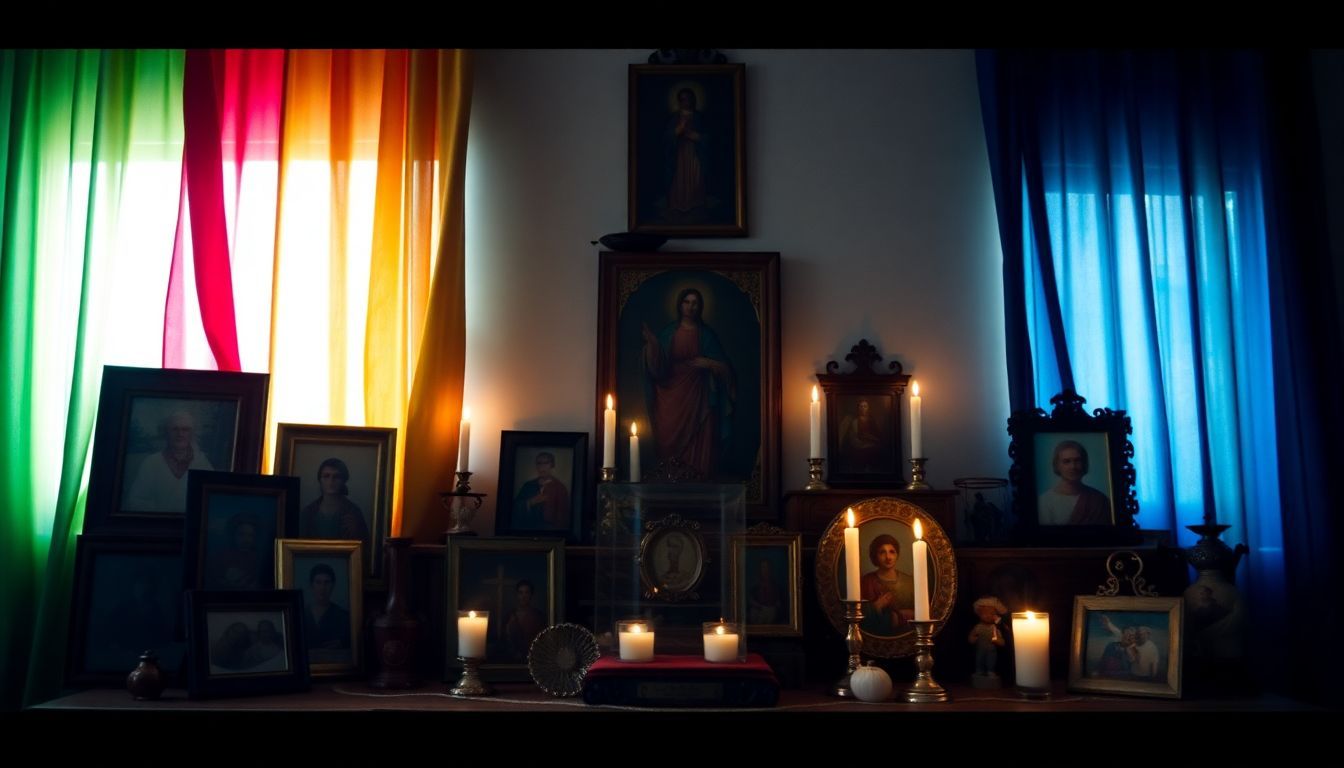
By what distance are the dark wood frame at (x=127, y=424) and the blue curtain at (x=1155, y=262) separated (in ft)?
6.93

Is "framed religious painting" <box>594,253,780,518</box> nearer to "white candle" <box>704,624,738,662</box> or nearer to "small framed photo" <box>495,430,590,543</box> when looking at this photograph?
"small framed photo" <box>495,430,590,543</box>

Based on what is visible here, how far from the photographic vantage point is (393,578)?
2.61 m

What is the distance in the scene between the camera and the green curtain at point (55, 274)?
9.54 feet

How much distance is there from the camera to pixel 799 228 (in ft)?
10.7

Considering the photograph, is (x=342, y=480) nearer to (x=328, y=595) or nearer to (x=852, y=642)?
(x=328, y=595)

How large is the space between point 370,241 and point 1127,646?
2.31 m

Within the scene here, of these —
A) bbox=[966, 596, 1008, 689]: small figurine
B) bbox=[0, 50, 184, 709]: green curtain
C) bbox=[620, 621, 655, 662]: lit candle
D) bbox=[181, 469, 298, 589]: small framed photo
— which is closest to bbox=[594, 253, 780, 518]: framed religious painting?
bbox=[966, 596, 1008, 689]: small figurine

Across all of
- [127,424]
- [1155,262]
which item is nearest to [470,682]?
[127,424]

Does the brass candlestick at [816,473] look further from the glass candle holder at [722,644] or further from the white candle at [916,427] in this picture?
the glass candle holder at [722,644]

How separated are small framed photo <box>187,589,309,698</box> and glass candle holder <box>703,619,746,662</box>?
932 mm

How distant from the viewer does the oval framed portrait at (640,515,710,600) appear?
2.51 metres

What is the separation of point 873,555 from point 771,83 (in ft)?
4.94

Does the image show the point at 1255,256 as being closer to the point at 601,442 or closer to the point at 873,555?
the point at 873,555
